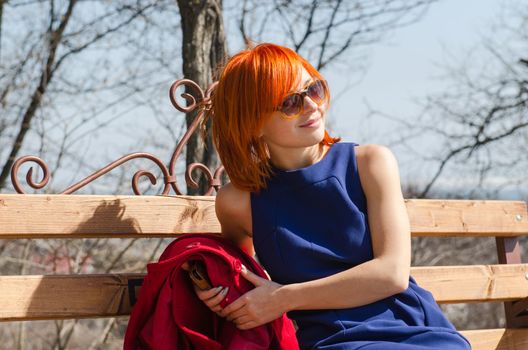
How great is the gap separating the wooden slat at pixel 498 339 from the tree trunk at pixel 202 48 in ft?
4.89

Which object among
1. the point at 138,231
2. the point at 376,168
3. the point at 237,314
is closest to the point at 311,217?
the point at 376,168

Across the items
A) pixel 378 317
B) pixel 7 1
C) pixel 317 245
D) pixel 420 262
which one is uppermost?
pixel 7 1

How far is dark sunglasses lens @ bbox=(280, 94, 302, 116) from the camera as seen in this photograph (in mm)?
2412

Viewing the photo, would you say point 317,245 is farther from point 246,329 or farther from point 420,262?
point 420,262

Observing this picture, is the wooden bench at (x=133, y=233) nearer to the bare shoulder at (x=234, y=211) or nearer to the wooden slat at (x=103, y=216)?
the wooden slat at (x=103, y=216)

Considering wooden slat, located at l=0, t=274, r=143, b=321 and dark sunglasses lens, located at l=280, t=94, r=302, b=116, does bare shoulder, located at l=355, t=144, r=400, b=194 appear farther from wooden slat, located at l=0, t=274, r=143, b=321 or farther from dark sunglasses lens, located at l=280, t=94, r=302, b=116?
wooden slat, located at l=0, t=274, r=143, b=321

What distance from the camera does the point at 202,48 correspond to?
4.30 meters

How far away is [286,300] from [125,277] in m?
0.59

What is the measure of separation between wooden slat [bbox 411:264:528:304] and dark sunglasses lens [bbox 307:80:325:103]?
36.2 inches

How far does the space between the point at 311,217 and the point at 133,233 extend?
23.4 inches

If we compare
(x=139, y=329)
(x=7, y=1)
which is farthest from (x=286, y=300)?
(x=7, y=1)

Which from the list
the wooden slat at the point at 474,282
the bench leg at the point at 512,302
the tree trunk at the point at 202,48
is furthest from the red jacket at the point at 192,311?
the tree trunk at the point at 202,48

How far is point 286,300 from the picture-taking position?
7.86 ft

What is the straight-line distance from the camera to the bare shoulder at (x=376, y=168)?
2.46 meters
